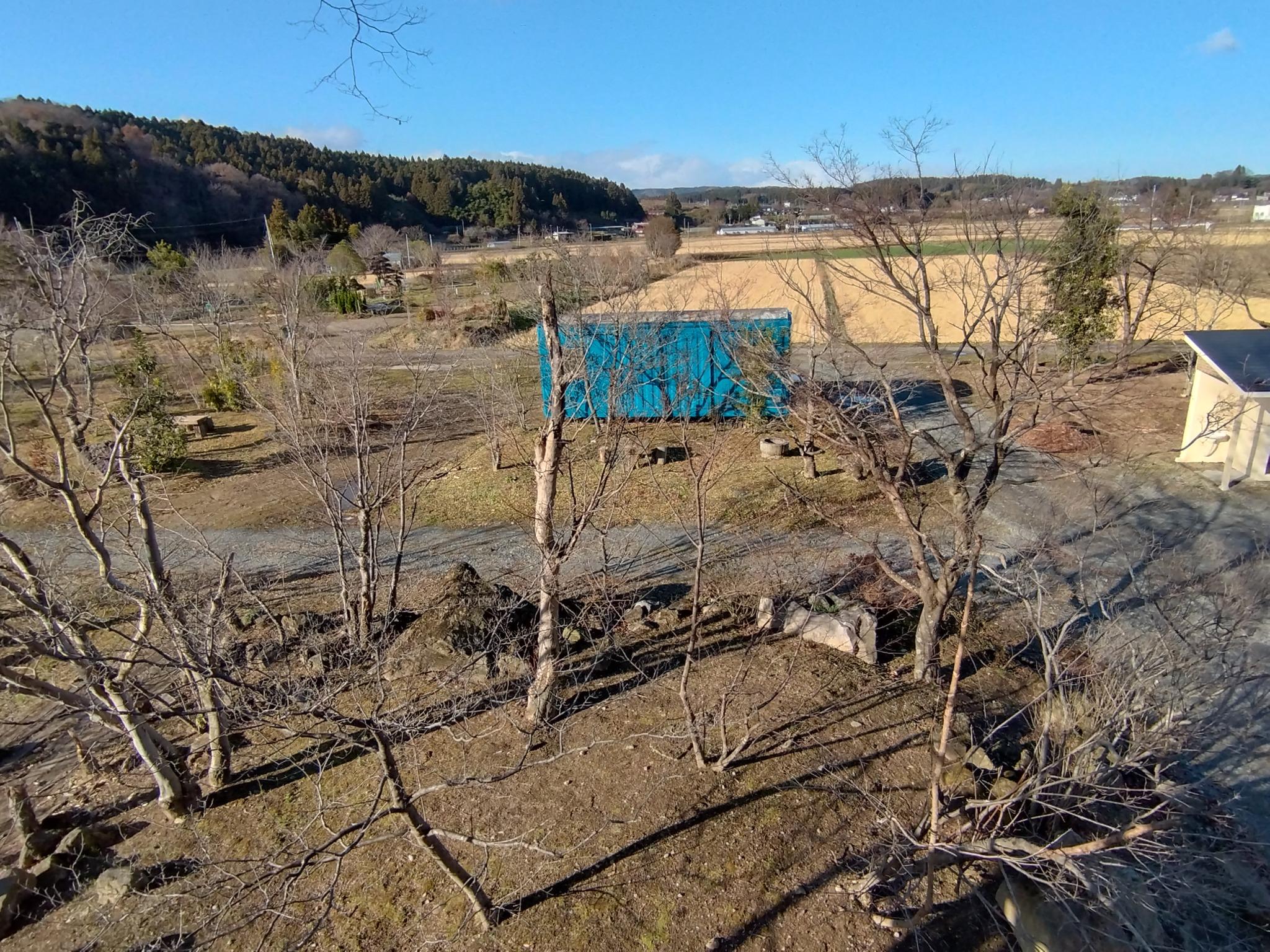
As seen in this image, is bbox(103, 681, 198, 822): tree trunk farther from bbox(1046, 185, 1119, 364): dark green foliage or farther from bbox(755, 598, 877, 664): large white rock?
bbox(1046, 185, 1119, 364): dark green foliage

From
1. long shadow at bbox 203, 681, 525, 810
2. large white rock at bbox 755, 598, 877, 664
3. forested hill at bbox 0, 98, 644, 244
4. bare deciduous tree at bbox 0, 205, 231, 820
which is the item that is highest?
forested hill at bbox 0, 98, 644, 244

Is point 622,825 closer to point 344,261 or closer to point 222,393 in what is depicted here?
point 222,393

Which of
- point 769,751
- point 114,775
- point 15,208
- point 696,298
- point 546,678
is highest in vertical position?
point 15,208

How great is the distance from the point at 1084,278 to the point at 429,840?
17.3 metres

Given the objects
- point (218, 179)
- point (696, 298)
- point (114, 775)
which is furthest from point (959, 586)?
point (218, 179)

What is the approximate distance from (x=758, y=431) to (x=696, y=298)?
13.3 metres

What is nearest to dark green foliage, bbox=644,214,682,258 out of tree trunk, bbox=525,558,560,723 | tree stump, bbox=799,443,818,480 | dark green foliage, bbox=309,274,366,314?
dark green foliage, bbox=309,274,366,314

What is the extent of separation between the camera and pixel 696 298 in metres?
24.9

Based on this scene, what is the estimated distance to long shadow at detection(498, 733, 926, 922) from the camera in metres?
4.34

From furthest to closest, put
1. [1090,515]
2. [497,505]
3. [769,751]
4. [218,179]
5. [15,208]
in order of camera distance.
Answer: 1. [218,179]
2. [15,208]
3. [497,505]
4. [1090,515]
5. [769,751]

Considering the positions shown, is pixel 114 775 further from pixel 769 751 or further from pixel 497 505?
pixel 497 505

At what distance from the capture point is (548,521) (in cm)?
534

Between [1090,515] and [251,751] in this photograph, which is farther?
[1090,515]

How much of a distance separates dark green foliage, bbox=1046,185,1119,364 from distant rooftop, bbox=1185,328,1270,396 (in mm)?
3704
